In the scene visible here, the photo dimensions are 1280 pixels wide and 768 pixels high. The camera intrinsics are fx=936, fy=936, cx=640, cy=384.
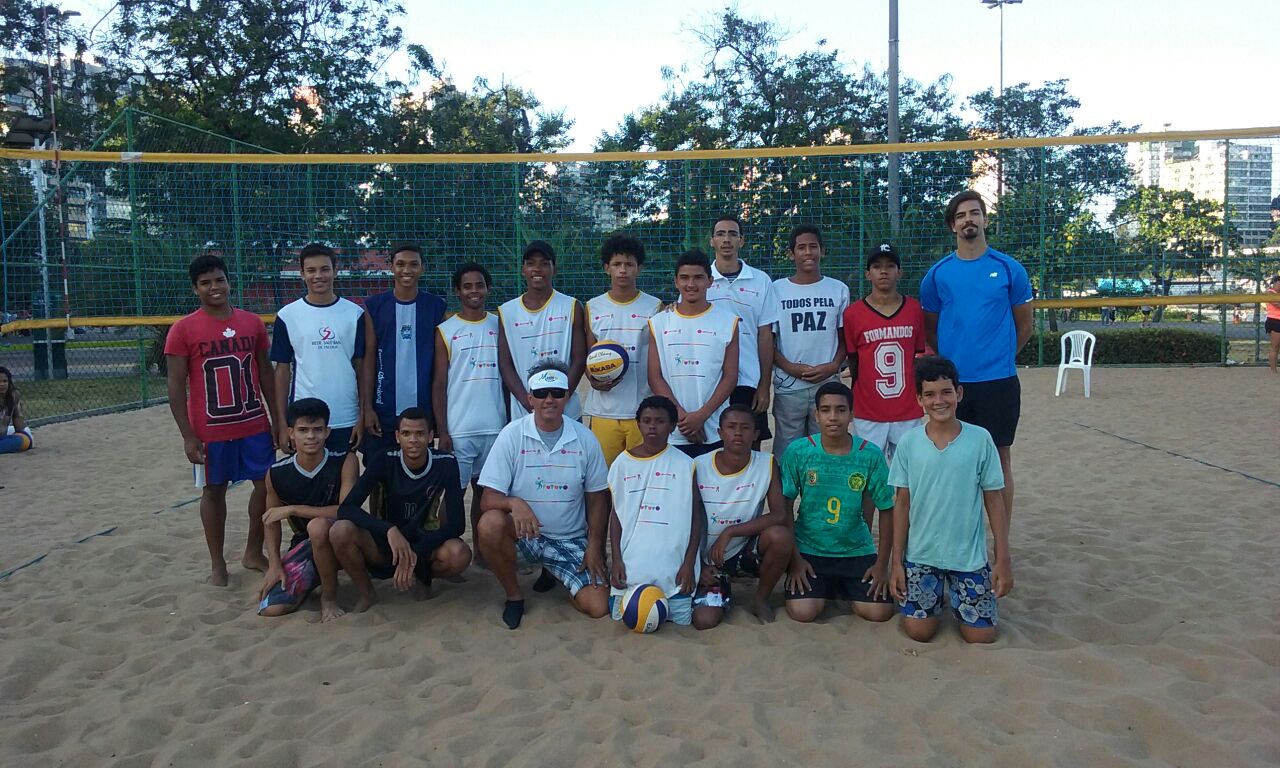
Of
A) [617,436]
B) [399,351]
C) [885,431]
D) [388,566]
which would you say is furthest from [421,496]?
[885,431]

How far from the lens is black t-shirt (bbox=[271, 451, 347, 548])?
4086mm

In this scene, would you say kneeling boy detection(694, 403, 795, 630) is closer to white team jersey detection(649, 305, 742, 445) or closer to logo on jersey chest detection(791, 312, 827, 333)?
white team jersey detection(649, 305, 742, 445)

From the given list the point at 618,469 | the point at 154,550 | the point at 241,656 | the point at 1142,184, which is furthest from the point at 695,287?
the point at 1142,184

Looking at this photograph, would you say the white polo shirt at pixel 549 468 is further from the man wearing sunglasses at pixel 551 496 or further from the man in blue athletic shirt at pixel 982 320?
the man in blue athletic shirt at pixel 982 320

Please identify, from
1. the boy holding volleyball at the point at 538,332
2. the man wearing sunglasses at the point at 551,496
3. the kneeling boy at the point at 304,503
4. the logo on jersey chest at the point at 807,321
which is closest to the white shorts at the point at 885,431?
the logo on jersey chest at the point at 807,321

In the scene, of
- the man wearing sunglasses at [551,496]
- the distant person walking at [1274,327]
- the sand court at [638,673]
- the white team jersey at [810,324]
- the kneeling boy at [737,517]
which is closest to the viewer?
the sand court at [638,673]

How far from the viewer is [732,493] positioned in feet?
12.8

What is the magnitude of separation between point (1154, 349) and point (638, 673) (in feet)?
49.7

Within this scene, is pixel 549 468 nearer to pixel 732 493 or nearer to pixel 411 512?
pixel 411 512

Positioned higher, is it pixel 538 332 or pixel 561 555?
pixel 538 332

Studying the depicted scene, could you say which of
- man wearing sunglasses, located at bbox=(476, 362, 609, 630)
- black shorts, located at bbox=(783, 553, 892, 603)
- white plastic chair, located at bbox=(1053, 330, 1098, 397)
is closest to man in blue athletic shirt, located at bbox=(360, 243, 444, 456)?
man wearing sunglasses, located at bbox=(476, 362, 609, 630)

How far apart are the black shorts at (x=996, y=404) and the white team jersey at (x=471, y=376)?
2.13m

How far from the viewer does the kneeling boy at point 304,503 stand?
3963mm

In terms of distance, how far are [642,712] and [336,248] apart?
644 cm
